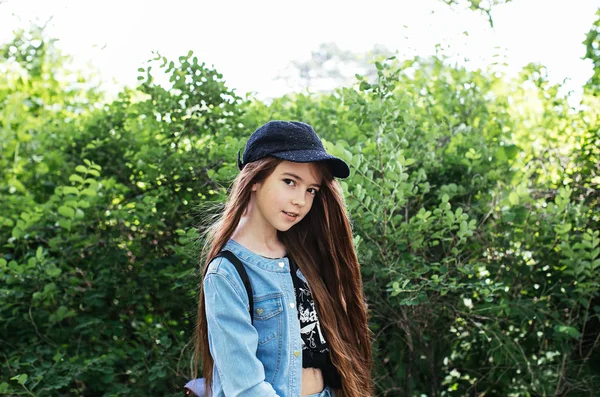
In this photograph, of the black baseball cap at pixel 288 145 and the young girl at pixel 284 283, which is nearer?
the young girl at pixel 284 283

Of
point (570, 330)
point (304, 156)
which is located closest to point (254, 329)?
point (304, 156)

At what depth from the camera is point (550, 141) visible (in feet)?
14.3

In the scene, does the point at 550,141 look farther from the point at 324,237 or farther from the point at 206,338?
the point at 206,338

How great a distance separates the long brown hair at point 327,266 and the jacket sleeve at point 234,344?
0.19m

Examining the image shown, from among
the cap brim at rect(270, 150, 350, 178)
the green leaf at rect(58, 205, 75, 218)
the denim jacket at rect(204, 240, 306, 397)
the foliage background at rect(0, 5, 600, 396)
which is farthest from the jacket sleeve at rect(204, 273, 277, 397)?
the green leaf at rect(58, 205, 75, 218)

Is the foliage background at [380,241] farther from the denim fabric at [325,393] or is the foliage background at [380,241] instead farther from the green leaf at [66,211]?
the denim fabric at [325,393]

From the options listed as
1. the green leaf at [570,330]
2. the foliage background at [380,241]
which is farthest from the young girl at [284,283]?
the green leaf at [570,330]

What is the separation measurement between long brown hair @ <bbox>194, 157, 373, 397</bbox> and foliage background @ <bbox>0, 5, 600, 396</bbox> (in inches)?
24.4

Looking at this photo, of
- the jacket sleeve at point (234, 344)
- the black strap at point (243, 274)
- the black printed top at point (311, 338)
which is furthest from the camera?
the black printed top at point (311, 338)

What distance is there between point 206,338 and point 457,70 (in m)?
2.83

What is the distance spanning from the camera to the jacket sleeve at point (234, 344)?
1961mm

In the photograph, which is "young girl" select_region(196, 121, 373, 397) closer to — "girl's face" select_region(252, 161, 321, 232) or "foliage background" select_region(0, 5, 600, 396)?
"girl's face" select_region(252, 161, 321, 232)

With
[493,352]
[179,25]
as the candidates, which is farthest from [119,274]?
[179,25]

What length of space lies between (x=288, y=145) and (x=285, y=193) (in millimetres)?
134
